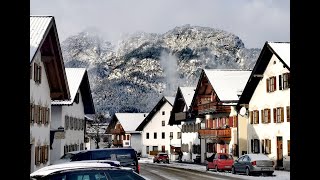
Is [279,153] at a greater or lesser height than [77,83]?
lesser

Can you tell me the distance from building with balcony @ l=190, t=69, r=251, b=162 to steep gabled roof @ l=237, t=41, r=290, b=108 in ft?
12.3

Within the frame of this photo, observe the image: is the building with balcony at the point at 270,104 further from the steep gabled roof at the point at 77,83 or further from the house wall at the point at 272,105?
the steep gabled roof at the point at 77,83

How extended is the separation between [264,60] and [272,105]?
3.89m

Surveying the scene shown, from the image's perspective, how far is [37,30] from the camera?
25.7 m

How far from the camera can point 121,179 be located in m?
8.05

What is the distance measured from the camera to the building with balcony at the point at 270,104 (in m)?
41.5

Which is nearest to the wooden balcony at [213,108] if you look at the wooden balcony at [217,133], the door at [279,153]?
the wooden balcony at [217,133]

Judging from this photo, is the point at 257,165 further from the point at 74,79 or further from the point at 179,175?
the point at 74,79

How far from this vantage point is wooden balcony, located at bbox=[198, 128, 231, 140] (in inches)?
2131

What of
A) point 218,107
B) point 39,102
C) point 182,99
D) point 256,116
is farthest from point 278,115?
point 182,99

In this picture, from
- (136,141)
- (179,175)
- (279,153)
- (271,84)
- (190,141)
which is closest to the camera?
(179,175)

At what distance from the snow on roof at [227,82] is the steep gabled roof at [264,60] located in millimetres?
4285
